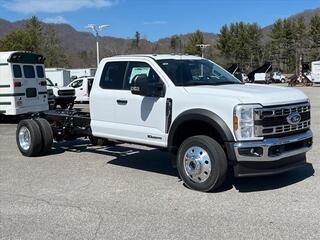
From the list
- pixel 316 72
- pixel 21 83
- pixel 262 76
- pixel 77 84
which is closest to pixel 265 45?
pixel 262 76

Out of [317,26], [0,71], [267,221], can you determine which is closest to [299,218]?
[267,221]

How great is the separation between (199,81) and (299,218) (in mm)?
3009

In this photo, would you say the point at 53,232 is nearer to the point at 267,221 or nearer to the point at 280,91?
the point at 267,221

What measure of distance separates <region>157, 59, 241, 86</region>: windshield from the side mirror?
0.25 meters

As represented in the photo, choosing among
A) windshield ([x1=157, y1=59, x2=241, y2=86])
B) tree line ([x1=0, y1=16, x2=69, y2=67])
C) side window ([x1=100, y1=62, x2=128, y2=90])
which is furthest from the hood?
tree line ([x1=0, y1=16, x2=69, y2=67])

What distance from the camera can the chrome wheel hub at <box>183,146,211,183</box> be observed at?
7297mm

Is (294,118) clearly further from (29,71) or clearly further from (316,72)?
(316,72)

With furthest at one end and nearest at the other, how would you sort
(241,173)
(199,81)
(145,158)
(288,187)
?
(145,158), (199,81), (288,187), (241,173)

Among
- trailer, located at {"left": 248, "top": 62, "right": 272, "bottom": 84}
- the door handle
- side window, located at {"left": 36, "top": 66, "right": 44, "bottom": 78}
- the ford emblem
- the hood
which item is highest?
side window, located at {"left": 36, "top": 66, "right": 44, "bottom": 78}

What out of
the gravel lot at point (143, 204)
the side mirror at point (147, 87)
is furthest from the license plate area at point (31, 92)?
the side mirror at point (147, 87)

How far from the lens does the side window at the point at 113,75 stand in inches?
347

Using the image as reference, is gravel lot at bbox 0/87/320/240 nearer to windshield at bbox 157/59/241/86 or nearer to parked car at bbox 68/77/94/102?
windshield at bbox 157/59/241/86

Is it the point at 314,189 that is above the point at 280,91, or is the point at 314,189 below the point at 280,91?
below

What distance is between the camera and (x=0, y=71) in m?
17.1
